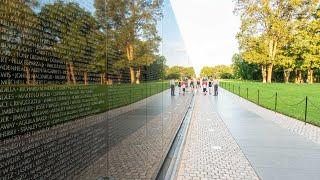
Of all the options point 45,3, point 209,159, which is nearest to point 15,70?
point 45,3

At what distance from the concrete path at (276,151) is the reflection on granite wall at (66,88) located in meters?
3.51

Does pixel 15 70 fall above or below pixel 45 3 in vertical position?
below

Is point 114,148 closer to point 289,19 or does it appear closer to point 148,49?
point 148,49

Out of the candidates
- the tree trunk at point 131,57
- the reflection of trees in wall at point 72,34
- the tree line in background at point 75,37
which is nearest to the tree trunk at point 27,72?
the tree line in background at point 75,37

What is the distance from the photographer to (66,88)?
260 centimetres

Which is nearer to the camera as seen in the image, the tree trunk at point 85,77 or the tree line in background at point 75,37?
the tree line in background at point 75,37

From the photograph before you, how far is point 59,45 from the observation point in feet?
8.09

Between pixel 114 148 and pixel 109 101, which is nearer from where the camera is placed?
pixel 109 101

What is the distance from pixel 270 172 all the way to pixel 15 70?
20.0ft

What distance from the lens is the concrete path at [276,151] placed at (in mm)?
7113

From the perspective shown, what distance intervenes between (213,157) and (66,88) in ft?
20.8

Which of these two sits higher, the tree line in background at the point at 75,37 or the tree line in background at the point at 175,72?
the tree line in background at the point at 75,37

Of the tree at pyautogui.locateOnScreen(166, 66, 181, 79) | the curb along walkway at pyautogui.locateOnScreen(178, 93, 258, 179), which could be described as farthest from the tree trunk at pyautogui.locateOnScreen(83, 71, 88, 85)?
the tree at pyautogui.locateOnScreen(166, 66, 181, 79)

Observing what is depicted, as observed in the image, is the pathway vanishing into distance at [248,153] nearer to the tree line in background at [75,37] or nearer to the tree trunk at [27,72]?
the tree line in background at [75,37]
